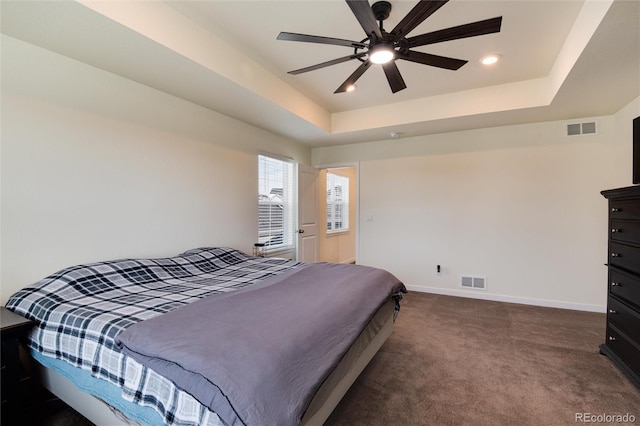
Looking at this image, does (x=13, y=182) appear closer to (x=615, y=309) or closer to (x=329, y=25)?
(x=329, y=25)

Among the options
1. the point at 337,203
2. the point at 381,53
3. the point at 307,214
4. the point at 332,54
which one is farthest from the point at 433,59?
the point at 337,203

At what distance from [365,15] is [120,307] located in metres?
2.13

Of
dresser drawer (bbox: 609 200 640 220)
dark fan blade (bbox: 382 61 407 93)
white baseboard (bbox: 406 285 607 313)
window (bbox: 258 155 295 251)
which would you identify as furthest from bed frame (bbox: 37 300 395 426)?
white baseboard (bbox: 406 285 607 313)

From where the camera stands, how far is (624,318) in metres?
2.13

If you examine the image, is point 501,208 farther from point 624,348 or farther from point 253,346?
point 253,346

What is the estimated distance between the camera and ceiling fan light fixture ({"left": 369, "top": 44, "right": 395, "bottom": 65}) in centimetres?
188

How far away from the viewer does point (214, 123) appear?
339 cm

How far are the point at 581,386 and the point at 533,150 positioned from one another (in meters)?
2.93

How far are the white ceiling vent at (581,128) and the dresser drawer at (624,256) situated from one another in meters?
1.94

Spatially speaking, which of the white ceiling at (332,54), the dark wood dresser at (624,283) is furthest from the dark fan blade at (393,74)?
the dark wood dresser at (624,283)

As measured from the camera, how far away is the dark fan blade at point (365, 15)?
4.74ft

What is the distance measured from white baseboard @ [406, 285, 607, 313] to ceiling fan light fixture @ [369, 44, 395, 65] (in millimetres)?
3478

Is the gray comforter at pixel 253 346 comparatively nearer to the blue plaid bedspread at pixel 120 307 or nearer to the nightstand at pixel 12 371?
the blue plaid bedspread at pixel 120 307

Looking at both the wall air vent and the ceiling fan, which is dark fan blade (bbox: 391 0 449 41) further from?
the wall air vent
